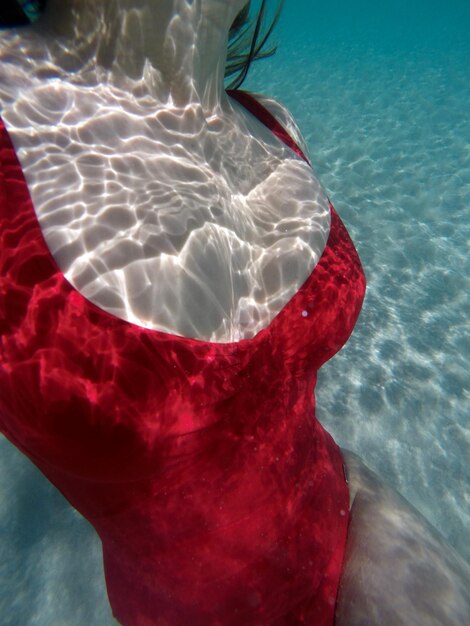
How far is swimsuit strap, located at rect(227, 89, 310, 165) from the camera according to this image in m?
1.73

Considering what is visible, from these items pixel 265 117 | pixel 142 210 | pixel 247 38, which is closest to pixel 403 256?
pixel 247 38

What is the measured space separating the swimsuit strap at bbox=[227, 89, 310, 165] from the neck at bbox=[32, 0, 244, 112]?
0.47m

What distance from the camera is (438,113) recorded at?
11969 millimetres

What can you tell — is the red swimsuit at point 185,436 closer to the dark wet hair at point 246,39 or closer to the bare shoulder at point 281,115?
the bare shoulder at point 281,115

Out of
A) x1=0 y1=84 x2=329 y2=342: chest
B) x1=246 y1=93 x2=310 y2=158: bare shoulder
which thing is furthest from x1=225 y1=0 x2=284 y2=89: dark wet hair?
x1=0 y1=84 x2=329 y2=342: chest

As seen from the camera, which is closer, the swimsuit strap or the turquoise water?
the swimsuit strap

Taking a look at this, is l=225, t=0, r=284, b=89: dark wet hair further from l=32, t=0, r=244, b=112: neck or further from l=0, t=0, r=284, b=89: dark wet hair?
l=32, t=0, r=244, b=112: neck

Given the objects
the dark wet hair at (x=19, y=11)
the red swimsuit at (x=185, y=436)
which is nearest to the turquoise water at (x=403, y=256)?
the red swimsuit at (x=185, y=436)

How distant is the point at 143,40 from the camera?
3.61 feet

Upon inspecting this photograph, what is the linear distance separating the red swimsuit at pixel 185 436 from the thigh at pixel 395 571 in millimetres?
77

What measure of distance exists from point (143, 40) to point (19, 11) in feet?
1.08

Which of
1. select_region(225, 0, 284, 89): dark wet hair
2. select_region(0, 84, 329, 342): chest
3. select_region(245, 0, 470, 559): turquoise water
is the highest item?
select_region(225, 0, 284, 89): dark wet hair

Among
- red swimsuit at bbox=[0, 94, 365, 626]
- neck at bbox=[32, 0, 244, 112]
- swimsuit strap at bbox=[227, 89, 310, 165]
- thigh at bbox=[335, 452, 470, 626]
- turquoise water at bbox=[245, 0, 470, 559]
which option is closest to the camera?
red swimsuit at bbox=[0, 94, 365, 626]

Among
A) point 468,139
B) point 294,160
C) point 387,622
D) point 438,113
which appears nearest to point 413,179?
point 468,139
